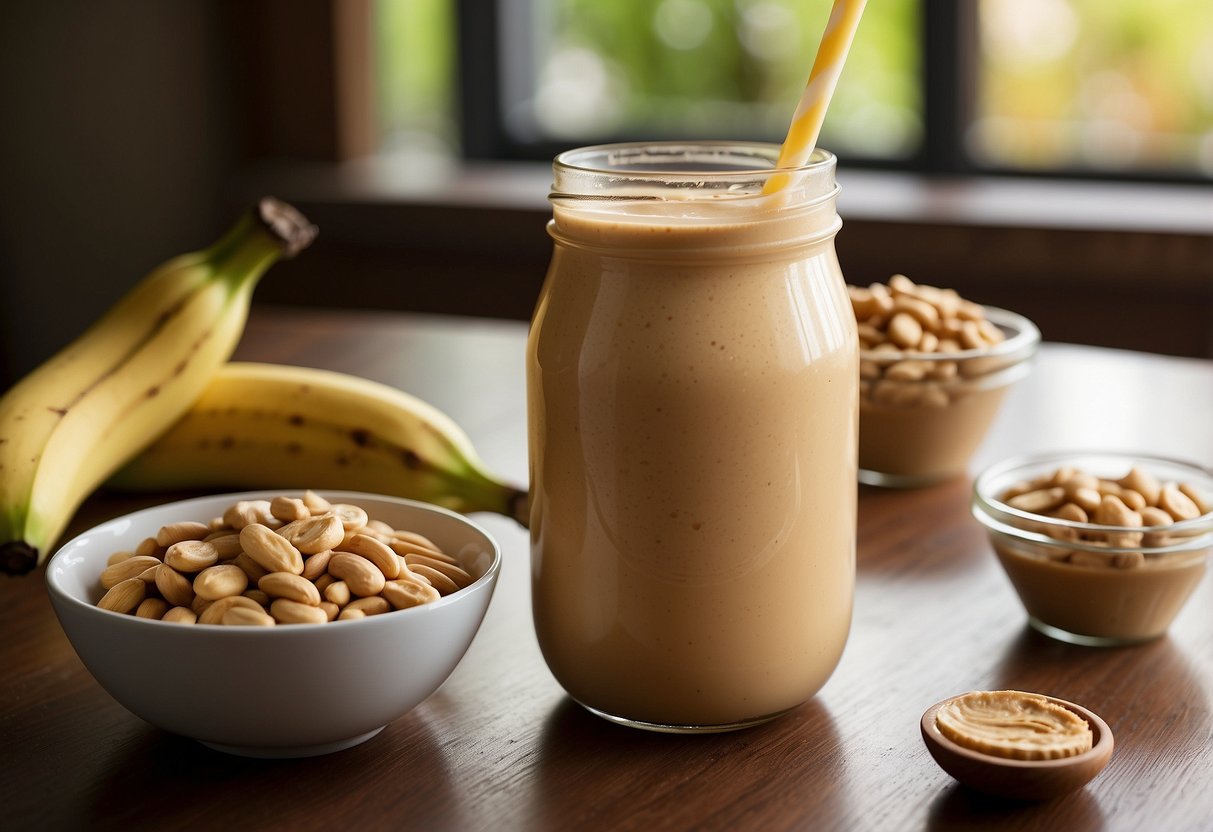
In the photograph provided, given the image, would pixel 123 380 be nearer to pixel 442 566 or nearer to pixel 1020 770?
pixel 442 566

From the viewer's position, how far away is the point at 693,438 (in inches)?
24.3

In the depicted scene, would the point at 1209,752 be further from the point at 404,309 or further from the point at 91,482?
the point at 404,309

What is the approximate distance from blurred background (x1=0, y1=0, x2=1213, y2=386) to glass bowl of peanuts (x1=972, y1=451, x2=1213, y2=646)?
60.5 inches

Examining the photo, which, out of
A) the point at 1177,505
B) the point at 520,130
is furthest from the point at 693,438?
the point at 520,130

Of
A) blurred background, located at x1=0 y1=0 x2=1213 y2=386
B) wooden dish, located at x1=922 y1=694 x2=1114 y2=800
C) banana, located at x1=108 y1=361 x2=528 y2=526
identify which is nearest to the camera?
wooden dish, located at x1=922 y1=694 x2=1114 y2=800

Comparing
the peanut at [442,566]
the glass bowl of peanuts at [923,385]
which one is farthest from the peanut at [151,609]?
the glass bowl of peanuts at [923,385]

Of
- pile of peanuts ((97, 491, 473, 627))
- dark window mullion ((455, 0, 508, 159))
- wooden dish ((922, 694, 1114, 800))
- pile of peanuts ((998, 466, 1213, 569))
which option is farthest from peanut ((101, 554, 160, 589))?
dark window mullion ((455, 0, 508, 159))

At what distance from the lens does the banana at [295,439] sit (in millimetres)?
1008

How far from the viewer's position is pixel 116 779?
0.63m

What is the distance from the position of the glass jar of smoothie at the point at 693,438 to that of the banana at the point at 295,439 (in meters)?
0.35

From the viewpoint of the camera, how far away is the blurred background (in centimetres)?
237

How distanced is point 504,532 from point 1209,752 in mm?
482

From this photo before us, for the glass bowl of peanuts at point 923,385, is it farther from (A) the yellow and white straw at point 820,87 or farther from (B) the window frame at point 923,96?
(B) the window frame at point 923,96

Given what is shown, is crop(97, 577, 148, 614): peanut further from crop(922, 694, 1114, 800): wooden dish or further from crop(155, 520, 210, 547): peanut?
crop(922, 694, 1114, 800): wooden dish
